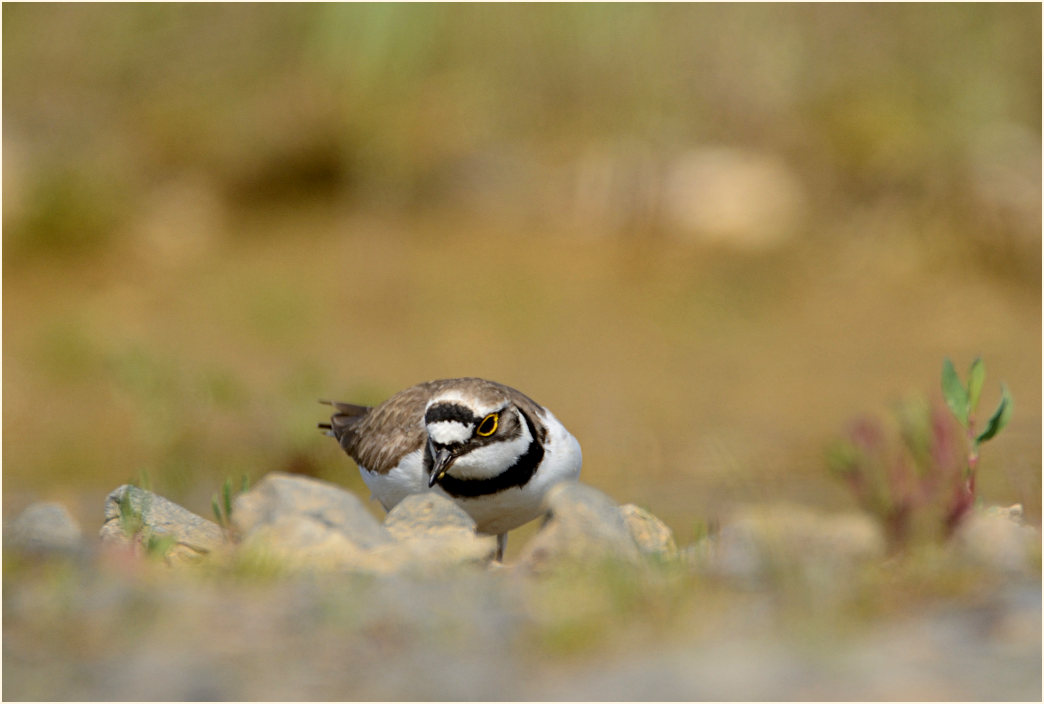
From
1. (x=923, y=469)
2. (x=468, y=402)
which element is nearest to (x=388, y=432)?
(x=468, y=402)

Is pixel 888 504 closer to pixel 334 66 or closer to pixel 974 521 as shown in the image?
pixel 974 521

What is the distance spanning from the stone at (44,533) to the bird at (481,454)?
117 cm

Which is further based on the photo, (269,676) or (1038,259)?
(1038,259)

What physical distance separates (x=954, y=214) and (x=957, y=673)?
38.2 ft

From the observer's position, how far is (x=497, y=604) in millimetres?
3078

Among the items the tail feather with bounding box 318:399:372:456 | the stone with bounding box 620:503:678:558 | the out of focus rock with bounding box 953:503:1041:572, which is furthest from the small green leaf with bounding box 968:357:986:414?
the tail feather with bounding box 318:399:372:456

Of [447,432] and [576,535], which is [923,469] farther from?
[447,432]

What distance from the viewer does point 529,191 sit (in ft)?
45.3

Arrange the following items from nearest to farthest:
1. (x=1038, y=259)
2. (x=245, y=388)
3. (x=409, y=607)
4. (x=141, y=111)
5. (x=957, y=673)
Answer: (x=957, y=673) < (x=409, y=607) < (x=245, y=388) < (x=1038, y=259) < (x=141, y=111)

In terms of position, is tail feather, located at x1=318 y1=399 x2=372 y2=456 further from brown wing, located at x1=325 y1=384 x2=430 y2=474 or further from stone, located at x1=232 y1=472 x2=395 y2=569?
stone, located at x1=232 y1=472 x2=395 y2=569

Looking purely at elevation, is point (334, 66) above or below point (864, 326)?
above

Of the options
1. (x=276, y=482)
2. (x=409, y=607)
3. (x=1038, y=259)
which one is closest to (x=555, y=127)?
(x=1038, y=259)

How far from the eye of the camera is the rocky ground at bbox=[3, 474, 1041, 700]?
2.56 metres

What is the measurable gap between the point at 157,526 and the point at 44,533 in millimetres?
360
